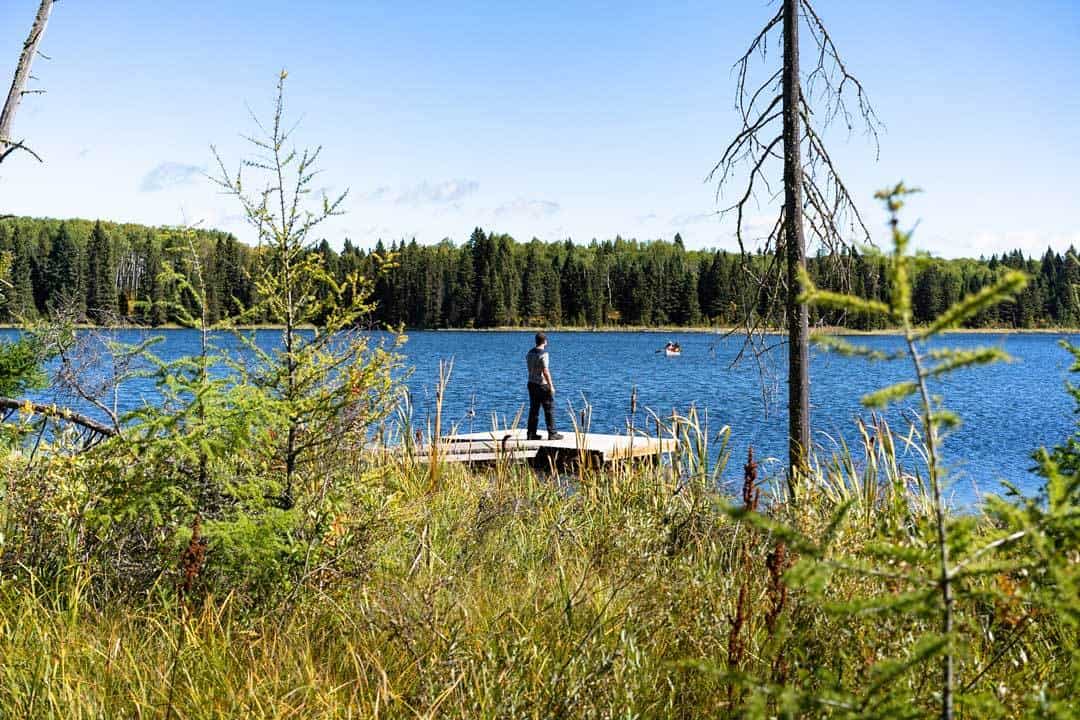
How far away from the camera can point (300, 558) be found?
398cm

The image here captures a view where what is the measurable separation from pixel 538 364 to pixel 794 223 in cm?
694

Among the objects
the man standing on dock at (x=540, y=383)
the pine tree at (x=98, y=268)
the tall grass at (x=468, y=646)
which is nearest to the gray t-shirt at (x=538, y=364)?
the man standing on dock at (x=540, y=383)

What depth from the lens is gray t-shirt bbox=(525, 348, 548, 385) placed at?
44.7 ft

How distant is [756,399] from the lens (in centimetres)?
3000

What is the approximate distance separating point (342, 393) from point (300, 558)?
83 cm

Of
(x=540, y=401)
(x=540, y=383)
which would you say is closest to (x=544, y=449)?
(x=540, y=401)

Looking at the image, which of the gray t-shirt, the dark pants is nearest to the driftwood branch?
the gray t-shirt

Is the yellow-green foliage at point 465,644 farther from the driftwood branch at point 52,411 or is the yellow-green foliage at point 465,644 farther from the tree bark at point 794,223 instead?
the tree bark at point 794,223

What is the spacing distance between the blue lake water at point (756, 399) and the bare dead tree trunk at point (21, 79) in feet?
4.77

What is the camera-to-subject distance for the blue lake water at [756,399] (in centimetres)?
1490

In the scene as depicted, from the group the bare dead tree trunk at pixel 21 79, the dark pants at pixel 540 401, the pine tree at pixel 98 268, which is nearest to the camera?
the bare dead tree trunk at pixel 21 79

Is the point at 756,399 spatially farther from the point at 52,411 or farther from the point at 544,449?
the point at 52,411

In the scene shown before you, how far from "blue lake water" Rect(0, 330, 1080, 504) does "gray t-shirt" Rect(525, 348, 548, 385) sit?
1.05m

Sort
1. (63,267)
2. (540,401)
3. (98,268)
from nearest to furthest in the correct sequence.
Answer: (540,401)
(98,268)
(63,267)
